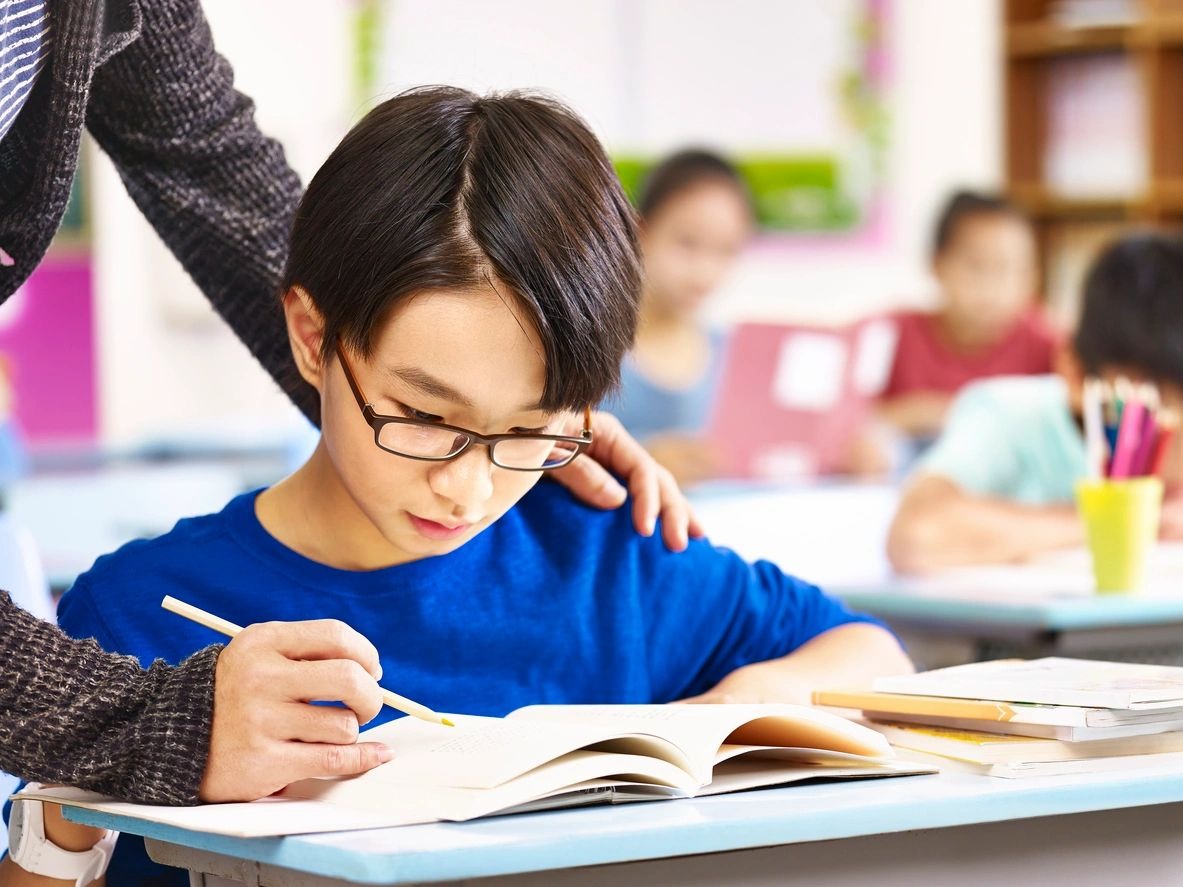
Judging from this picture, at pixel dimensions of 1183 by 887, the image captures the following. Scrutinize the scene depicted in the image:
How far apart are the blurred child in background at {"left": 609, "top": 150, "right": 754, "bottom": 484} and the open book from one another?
2.76 metres

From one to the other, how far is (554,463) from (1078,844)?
41 centimetres

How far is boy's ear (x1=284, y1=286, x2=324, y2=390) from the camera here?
1.14 meters

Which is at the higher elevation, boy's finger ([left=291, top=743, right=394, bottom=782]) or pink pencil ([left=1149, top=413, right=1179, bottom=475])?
boy's finger ([left=291, top=743, right=394, bottom=782])

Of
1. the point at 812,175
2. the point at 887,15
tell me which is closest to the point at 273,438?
the point at 812,175

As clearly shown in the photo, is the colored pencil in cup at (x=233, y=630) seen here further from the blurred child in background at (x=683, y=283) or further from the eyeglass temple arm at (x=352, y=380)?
the blurred child in background at (x=683, y=283)

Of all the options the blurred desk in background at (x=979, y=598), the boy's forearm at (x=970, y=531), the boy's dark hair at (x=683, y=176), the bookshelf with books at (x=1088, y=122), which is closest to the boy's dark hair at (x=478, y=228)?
the blurred desk in background at (x=979, y=598)

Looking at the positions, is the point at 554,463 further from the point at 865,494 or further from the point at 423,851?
the point at 865,494

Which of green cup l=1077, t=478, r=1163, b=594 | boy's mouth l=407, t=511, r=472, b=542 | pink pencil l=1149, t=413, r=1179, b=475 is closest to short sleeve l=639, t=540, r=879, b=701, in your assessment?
boy's mouth l=407, t=511, r=472, b=542

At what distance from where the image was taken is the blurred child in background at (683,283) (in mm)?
3832

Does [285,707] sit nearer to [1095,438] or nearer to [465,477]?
[465,477]

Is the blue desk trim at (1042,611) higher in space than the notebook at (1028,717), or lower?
lower

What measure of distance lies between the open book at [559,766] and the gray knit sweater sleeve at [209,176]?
1.47 feet

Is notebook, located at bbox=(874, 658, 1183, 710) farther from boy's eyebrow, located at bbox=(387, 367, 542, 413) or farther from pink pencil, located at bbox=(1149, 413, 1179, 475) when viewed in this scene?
pink pencil, located at bbox=(1149, 413, 1179, 475)

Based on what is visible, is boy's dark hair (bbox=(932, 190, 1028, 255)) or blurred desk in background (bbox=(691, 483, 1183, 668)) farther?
boy's dark hair (bbox=(932, 190, 1028, 255))
